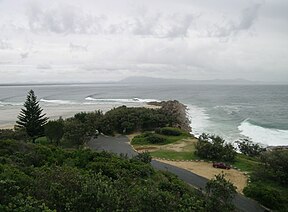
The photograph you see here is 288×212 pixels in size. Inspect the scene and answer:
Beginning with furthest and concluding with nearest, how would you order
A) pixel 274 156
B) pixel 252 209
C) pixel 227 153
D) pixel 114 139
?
pixel 114 139 → pixel 227 153 → pixel 274 156 → pixel 252 209

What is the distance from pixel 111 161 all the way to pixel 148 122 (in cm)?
2327

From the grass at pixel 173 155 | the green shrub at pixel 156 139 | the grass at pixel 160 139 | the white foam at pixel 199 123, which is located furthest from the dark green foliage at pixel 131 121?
the grass at pixel 173 155

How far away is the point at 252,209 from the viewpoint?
19234 millimetres

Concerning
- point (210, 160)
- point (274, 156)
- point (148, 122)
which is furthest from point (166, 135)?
point (274, 156)

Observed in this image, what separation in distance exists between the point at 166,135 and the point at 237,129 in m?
17.5

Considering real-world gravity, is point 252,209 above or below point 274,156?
below

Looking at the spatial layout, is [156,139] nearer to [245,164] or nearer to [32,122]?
[245,164]

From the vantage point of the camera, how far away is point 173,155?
31219 millimetres

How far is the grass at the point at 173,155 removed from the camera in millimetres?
30489

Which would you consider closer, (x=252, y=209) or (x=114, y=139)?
(x=252, y=209)

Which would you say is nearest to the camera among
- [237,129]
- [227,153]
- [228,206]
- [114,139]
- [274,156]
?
[228,206]

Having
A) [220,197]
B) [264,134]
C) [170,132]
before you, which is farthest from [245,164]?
[264,134]

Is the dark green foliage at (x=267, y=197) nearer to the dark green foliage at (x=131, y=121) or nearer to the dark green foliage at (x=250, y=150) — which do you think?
the dark green foliage at (x=250, y=150)

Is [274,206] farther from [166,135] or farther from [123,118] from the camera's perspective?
[123,118]
